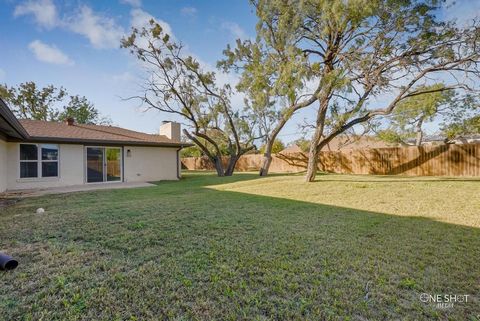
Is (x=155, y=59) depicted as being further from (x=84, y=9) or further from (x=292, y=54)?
(x=292, y=54)

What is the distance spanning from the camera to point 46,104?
23.9 m

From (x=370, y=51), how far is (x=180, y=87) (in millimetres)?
10839

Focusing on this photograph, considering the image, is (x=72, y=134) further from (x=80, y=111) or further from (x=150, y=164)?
(x=80, y=111)

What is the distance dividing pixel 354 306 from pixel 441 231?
2.85 metres

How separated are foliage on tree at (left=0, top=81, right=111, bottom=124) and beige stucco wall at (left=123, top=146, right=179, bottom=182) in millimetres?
14446

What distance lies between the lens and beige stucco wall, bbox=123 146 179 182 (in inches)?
494

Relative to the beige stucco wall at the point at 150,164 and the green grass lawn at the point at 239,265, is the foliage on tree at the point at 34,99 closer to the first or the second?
the beige stucco wall at the point at 150,164

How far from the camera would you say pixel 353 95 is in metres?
9.74

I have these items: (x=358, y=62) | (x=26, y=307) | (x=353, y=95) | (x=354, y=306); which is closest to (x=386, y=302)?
(x=354, y=306)

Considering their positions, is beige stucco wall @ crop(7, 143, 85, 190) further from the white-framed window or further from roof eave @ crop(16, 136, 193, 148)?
roof eave @ crop(16, 136, 193, 148)

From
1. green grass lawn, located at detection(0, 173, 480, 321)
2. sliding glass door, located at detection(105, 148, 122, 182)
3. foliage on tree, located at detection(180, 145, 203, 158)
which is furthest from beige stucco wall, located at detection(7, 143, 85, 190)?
foliage on tree, located at detection(180, 145, 203, 158)
